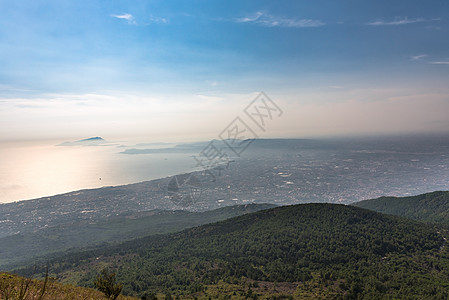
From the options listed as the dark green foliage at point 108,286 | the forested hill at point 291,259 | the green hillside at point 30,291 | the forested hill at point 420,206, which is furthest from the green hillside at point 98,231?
the dark green foliage at point 108,286

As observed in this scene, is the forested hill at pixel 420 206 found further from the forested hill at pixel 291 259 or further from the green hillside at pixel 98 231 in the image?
the green hillside at pixel 98 231

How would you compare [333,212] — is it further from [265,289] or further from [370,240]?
[265,289]

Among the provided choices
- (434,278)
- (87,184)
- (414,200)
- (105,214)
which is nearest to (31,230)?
(105,214)

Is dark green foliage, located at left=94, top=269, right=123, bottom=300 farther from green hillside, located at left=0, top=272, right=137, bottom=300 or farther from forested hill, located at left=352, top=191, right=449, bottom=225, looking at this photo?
forested hill, located at left=352, top=191, right=449, bottom=225

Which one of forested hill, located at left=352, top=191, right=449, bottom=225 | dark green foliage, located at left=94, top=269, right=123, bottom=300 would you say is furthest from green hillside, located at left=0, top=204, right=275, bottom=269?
dark green foliage, located at left=94, top=269, right=123, bottom=300

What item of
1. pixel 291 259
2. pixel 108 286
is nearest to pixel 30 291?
pixel 108 286
